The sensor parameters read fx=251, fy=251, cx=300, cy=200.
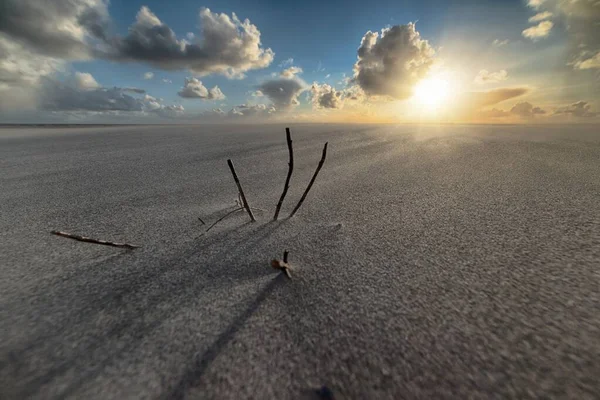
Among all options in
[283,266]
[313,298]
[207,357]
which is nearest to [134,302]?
[207,357]

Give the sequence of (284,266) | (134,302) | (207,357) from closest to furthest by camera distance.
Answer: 1. (207,357)
2. (134,302)
3. (284,266)

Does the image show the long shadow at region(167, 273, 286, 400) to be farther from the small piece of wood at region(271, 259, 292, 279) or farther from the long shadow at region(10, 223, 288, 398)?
the small piece of wood at region(271, 259, 292, 279)

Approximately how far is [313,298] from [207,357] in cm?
45

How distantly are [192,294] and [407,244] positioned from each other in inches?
46.0

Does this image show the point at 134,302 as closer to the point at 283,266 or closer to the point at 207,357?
the point at 207,357

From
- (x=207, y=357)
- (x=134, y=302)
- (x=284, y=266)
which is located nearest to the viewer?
(x=207, y=357)

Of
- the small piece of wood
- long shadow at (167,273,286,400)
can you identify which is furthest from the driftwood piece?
long shadow at (167,273,286,400)

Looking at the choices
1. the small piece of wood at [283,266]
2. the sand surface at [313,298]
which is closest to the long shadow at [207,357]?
the sand surface at [313,298]

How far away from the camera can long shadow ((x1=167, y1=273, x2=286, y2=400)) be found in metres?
0.73

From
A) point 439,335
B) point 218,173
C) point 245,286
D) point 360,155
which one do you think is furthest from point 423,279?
point 360,155

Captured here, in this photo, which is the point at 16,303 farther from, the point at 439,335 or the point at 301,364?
the point at 439,335

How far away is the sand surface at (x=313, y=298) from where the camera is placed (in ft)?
2.45

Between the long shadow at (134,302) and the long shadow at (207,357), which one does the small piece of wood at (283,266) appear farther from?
the long shadow at (207,357)

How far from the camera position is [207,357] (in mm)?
812
